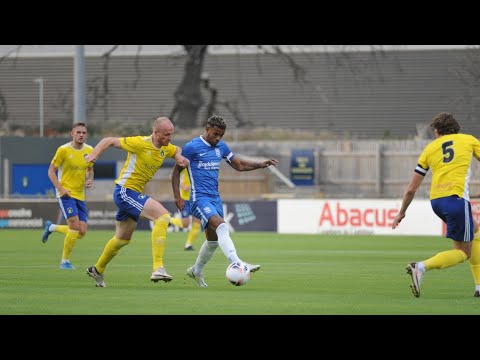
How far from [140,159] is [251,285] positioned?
235 centimetres

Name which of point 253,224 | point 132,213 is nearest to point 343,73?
point 253,224

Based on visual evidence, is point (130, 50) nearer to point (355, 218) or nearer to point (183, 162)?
point (355, 218)

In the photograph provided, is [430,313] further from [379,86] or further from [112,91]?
[112,91]

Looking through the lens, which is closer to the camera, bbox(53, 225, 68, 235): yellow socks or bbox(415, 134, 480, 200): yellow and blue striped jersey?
bbox(415, 134, 480, 200): yellow and blue striped jersey

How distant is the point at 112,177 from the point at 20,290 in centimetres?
3326

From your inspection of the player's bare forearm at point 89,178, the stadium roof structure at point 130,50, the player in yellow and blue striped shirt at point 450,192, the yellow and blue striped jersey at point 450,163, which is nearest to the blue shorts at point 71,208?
the player's bare forearm at point 89,178

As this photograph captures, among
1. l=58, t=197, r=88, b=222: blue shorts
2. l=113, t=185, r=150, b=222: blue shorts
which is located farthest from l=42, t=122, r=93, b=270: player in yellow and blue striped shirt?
l=113, t=185, r=150, b=222: blue shorts

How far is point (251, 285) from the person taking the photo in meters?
15.1

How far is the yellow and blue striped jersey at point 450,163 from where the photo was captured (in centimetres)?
1292

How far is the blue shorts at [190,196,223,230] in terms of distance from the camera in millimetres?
14145

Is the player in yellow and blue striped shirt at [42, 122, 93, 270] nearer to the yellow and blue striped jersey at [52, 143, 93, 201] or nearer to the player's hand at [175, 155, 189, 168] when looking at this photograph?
the yellow and blue striped jersey at [52, 143, 93, 201]

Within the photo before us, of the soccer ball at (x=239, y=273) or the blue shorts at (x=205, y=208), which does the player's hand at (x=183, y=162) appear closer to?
the blue shorts at (x=205, y=208)

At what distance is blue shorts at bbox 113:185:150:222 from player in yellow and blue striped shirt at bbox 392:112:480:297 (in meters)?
3.53

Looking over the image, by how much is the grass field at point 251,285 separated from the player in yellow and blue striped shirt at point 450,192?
46cm
